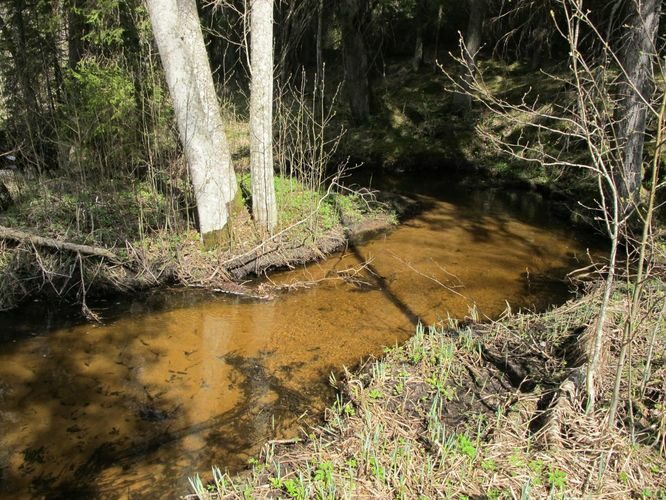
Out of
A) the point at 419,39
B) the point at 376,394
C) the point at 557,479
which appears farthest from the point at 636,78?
the point at 419,39

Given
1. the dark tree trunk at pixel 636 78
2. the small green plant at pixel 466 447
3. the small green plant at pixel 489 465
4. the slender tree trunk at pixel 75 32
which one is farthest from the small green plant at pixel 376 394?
the slender tree trunk at pixel 75 32

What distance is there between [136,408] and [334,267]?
12.6 ft

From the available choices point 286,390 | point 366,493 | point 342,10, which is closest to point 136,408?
point 286,390

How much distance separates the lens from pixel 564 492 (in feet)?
9.74

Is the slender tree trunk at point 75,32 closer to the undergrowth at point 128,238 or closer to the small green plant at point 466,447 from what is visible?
the undergrowth at point 128,238

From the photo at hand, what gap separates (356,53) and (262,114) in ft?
28.1

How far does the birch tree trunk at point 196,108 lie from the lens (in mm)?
6820

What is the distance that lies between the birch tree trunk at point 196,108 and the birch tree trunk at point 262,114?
45cm

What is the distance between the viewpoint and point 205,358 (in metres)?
5.48

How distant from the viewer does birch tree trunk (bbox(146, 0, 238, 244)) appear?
682 centimetres

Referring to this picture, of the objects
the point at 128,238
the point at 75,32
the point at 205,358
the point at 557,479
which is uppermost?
the point at 75,32

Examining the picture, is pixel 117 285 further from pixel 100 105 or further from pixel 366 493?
pixel 366 493

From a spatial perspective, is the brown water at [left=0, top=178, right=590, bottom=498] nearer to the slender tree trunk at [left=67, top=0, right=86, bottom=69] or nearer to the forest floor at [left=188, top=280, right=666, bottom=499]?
the forest floor at [left=188, top=280, right=666, bottom=499]

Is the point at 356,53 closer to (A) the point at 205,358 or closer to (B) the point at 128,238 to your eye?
(B) the point at 128,238
